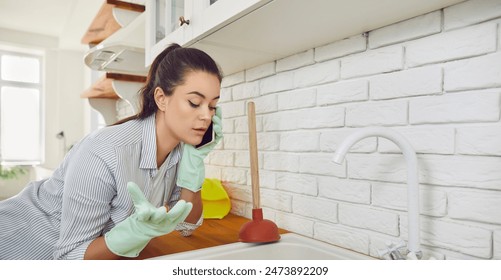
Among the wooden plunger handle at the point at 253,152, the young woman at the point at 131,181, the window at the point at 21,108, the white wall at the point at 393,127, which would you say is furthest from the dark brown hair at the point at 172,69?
the window at the point at 21,108

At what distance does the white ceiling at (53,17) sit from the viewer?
3641 millimetres

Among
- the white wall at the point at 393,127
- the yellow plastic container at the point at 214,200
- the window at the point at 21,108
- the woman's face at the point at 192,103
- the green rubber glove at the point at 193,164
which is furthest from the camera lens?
the window at the point at 21,108

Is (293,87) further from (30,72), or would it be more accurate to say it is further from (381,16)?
(30,72)

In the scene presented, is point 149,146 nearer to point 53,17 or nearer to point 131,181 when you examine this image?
point 131,181

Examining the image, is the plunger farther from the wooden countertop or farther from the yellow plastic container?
the yellow plastic container

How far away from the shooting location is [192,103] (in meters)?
0.98

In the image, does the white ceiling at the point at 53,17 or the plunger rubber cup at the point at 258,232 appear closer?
the plunger rubber cup at the point at 258,232

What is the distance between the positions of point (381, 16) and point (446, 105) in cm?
25

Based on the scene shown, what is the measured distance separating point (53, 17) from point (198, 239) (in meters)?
4.08

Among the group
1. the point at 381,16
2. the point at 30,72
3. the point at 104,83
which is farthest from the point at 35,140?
the point at 381,16

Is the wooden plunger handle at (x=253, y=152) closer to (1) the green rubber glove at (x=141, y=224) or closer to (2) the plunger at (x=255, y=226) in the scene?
(2) the plunger at (x=255, y=226)

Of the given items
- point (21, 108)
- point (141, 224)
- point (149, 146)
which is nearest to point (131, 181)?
point (149, 146)

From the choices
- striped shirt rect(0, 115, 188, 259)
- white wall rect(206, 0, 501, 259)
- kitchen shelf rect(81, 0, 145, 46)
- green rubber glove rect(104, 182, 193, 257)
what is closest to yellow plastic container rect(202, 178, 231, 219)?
white wall rect(206, 0, 501, 259)

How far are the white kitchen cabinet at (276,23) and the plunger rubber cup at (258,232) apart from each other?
0.50 meters
